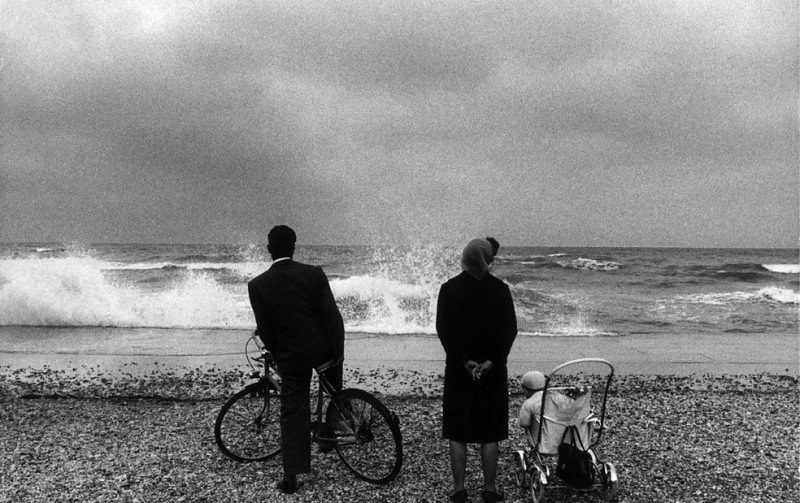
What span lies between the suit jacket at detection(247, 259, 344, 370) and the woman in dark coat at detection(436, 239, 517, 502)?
0.88m

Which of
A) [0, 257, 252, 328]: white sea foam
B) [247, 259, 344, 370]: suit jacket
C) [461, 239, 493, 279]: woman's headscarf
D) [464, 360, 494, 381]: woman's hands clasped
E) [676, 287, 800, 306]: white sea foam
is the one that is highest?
[461, 239, 493, 279]: woman's headscarf

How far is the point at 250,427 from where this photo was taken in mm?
4953

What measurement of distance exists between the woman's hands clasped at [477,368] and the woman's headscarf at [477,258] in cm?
56

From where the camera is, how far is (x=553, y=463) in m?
4.89

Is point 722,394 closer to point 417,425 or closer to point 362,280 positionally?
point 417,425

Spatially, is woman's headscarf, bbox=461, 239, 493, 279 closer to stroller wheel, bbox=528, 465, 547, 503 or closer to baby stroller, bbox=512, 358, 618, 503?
baby stroller, bbox=512, 358, 618, 503

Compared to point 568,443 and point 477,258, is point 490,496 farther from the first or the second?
point 477,258

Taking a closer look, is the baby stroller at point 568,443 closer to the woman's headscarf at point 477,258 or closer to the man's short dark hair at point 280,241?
the woman's headscarf at point 477,258

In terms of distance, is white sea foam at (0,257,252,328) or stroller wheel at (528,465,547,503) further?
white sea foam at (0,257,252,328)

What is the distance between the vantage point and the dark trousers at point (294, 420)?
4.26 metres

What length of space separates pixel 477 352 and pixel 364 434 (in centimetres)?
125

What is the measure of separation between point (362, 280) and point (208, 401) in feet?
56.6

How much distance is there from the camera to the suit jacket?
420 centimetres

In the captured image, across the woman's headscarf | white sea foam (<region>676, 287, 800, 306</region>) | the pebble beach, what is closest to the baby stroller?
the pebble beach
